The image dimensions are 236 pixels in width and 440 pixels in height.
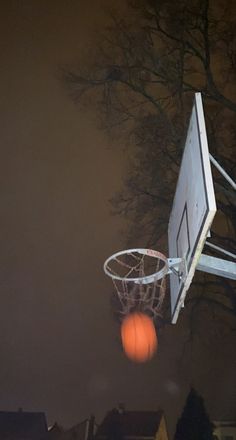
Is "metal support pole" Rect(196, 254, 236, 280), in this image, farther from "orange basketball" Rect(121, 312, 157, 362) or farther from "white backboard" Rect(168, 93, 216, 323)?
"orange basketball" Rect(121, 312, 157, 362)

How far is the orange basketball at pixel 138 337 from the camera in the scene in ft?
18.5

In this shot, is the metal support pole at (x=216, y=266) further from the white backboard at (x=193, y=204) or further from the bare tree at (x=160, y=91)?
the bare tree at (x=160, y=91)

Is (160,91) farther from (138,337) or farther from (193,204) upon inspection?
(193,204)

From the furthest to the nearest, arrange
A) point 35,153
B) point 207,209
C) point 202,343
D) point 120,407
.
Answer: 1. point 35,153
2. point 202,343
3. point 120,407
4. point 207,209

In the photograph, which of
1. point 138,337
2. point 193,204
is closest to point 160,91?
point 138,337

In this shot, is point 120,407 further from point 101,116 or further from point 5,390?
point 101,116

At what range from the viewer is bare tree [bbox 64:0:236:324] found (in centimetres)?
595

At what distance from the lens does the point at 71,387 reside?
18.0ft

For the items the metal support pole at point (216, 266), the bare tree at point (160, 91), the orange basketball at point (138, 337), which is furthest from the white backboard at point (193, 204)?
the bare tree at point (160, 91)

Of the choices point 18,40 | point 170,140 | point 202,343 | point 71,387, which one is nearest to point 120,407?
point 71,387

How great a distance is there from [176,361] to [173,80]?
8.77 ft

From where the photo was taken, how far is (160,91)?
19.9ft

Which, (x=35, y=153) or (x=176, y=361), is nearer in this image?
(x=176, y=361)

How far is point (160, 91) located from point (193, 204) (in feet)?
10.2
